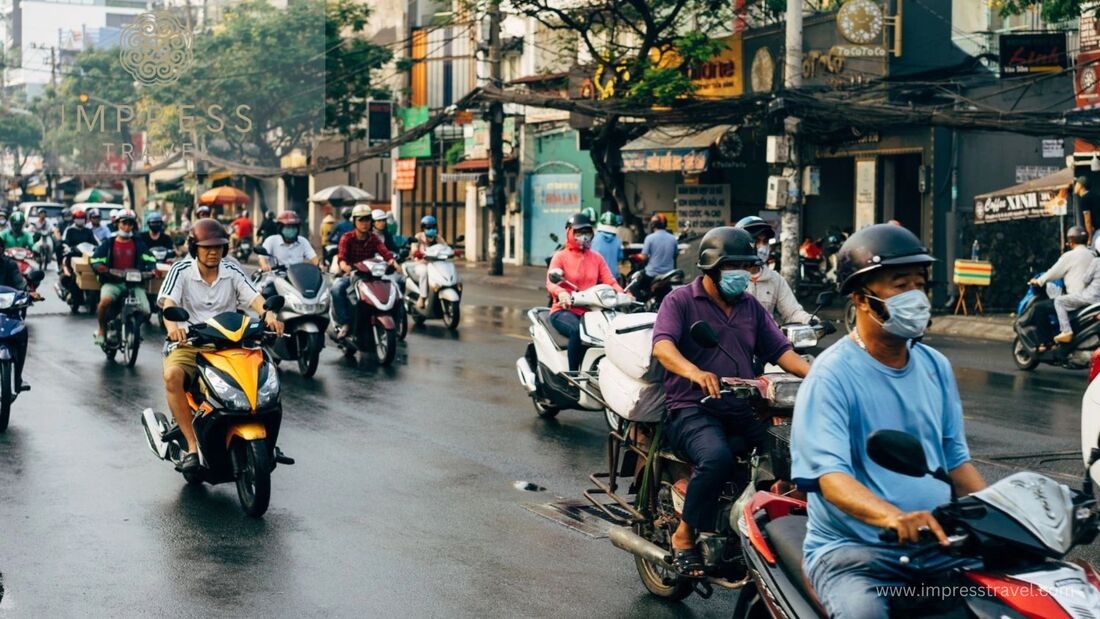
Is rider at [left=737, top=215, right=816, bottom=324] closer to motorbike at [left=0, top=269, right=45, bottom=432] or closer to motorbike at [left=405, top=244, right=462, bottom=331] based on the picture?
motorbike at [left=0, top=269, right=45, bottom=432]

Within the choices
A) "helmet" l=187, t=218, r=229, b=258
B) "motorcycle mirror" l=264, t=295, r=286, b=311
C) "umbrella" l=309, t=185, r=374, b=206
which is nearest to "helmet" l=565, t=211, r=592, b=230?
"motorcycle mirror" l=264, t=295, r=286, b=311

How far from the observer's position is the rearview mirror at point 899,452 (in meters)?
3.37

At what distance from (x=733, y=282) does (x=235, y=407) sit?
10.9 ft

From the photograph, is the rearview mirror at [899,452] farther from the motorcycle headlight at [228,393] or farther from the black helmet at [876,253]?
the motorcycle headlight at [228,393]

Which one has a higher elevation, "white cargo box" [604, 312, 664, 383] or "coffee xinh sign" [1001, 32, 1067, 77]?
"coffee xinh sign" [1001, 32, 1067, 77]

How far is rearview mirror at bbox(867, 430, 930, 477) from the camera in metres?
3.37

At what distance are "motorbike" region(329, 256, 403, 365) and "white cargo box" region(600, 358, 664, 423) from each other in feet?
31.1

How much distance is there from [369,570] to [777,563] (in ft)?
10.4

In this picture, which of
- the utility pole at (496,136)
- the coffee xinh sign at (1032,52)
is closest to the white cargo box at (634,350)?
the coffee xinh sign at (1032,52)

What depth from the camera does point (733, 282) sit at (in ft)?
19.8

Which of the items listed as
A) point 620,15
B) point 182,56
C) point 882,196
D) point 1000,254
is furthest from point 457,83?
point 1000,254

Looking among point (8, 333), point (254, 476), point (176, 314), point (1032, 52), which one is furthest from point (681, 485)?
point (1032, 52)

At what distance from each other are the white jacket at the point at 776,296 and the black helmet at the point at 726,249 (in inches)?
131

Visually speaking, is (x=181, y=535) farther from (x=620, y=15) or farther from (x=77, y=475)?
(x=620, y=15)
